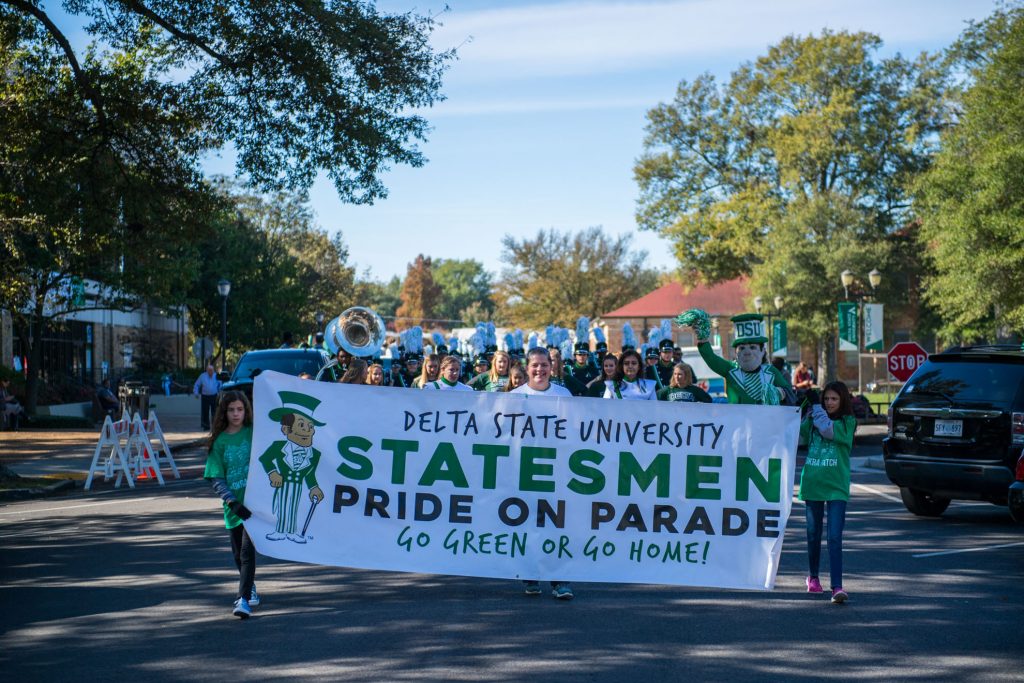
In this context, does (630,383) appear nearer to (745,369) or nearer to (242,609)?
(745,369)

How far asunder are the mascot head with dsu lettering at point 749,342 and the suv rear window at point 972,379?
3.52 m

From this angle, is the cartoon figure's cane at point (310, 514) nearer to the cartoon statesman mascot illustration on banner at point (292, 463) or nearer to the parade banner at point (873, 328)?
the cartoon statesman mascot illustration on banner at point (292, 463)

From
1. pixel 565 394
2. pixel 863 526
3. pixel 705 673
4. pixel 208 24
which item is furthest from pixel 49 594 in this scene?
pixel 208 24

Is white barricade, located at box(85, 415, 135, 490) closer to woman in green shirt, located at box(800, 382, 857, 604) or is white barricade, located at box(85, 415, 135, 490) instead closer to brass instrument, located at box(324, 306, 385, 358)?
brass instrument, located at box(324, 306, 385, 358)

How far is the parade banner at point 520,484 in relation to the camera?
843cm

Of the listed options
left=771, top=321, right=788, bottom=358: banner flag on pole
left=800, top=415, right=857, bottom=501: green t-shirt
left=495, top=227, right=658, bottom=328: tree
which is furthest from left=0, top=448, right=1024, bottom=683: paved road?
left=495, top=227, right=658, bottom=328: tree

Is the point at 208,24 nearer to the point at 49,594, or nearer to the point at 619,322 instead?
the point at 49,594

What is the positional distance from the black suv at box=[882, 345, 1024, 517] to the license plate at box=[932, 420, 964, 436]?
0.4 inches

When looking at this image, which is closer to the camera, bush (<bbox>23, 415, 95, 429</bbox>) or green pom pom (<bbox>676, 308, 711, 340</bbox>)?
green pom pom (<bbox>676, 308, 711, 340</bbox>)

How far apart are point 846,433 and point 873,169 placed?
50.2 meters

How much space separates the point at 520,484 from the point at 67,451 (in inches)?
734

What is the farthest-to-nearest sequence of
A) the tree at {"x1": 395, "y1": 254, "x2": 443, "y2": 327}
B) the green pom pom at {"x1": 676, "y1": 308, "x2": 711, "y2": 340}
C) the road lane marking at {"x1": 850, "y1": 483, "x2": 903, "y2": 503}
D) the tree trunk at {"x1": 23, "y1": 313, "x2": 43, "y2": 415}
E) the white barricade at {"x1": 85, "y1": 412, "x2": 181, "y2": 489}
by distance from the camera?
1. the tree at {"x1": 395, "y1": 254, "x2": 443, "y2": 327}
2. the tree trunk at {"x1": 23, "y1": 313, "x2": 43, "y2": 415}
3. the white barricade at {"x1": 85, "y1": 412, "x2": 181, "y2": 489}
4. the road lane marking at {"x1": 850, "y1": 483, "x2": 903, "y2": 503}
5. the green pom pom at {"x1": 676, "y1": 308, "x2": 711, "y2": 340}

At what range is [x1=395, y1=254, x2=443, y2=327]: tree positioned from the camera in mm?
167000

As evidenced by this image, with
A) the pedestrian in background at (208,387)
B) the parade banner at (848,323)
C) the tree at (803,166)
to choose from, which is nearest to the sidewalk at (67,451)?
the pedestrian in background at (208,387)
